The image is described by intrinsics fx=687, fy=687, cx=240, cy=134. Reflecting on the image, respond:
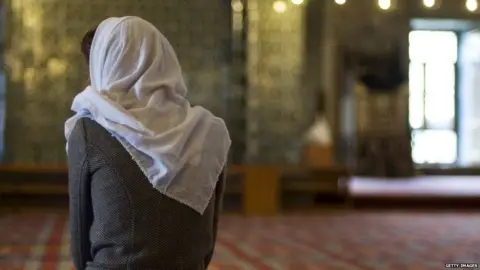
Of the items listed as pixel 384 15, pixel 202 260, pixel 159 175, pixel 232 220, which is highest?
pixel 384 15

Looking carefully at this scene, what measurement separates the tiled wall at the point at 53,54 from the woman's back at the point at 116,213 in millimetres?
6055

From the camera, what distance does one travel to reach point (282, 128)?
7.98 m

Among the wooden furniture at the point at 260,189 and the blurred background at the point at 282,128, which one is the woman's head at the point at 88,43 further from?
the wooden furniture at the point at 260,189

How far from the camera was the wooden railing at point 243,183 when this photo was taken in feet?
22.9

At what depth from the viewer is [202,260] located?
171 cm

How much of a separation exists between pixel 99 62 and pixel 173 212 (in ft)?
1.32

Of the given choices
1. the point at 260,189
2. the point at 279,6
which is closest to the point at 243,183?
the point at 260,189

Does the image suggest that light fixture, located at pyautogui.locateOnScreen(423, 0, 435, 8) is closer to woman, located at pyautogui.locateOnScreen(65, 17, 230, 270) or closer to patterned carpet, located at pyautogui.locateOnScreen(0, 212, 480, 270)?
patterned carpet, located at pyautogui.locateOnScreen(0, 212, 480, 270)

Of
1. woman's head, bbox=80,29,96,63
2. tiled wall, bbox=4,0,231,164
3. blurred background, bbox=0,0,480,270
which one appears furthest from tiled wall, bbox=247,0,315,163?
woman's head, bbox=80,29,96,63

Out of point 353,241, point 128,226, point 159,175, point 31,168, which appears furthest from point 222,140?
point 31,168

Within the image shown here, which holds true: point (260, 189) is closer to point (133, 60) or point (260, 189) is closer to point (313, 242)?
point (313, 242)

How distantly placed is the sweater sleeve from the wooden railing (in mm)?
5335

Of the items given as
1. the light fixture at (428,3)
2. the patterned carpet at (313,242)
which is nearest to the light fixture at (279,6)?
the patterned carpet at (313,242)

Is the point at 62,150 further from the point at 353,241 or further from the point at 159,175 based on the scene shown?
the point at 159,175
